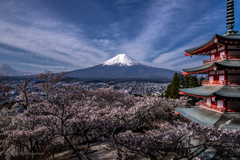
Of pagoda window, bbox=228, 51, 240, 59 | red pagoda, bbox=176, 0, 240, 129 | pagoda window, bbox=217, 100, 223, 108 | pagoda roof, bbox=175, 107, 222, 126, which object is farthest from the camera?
pagoda window, bbox=228, 51, 240, 59

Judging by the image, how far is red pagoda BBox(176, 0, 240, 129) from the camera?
6.86 meters

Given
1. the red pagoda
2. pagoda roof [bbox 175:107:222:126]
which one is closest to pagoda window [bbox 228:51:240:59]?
the red pagoda

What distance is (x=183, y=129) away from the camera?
18.1 feet

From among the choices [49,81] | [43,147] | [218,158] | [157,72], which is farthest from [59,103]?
[157,72]

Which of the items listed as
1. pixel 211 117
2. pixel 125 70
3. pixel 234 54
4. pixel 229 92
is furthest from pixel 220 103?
pixel 125 70

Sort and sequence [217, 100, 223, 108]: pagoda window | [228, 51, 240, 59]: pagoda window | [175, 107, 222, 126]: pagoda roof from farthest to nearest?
[228, 51, 240, 59]: pagoda window
[217, 100, 223, 108]: pagoda window
[175, 107, 222, 126]: pagoda roof

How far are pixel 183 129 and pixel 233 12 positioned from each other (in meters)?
8.63

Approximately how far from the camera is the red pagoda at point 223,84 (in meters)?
6.86

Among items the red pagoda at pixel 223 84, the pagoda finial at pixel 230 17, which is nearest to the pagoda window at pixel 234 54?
the red pagoda at pixel 223 84

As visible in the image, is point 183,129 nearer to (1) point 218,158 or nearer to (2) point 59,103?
(1) point 218,158

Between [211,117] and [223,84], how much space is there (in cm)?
219

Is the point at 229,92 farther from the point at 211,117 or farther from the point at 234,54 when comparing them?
the point at 234,54

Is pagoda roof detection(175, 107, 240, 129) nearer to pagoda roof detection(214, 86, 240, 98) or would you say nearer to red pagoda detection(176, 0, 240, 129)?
red pagoda detection(176, 0, 240, 129)

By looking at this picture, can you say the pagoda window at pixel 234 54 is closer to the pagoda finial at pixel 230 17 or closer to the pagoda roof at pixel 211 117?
the pagoda finial at pixel 230 17
